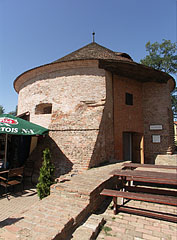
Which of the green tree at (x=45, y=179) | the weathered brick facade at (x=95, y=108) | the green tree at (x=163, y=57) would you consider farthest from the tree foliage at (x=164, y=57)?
the green tree at (x=45, y=179)

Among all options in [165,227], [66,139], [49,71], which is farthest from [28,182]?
[165,227]

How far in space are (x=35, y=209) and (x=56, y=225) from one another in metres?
0.69

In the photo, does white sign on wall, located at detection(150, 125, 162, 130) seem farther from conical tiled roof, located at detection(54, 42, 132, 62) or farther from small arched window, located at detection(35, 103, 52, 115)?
small arched window, located at detection(35, 103, 52, 115)

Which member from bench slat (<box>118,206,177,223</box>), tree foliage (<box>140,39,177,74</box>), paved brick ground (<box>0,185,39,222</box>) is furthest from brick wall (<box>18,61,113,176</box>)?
tree foliage (<box>140,39,177,74</box>)

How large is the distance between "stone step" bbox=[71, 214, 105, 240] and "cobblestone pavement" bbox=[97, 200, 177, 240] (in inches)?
4.5

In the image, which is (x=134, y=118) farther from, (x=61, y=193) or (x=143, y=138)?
(x=61, y=193)

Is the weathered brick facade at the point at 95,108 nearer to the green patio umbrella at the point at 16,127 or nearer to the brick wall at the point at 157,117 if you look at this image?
the brick wall at the point at 157,117

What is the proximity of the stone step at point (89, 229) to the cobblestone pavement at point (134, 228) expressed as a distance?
115 millimetres

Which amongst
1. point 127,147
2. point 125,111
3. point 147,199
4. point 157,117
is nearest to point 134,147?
point 127,147

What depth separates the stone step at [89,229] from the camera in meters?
2.48

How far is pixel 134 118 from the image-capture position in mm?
9336

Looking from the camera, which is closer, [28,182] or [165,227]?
[165,227]

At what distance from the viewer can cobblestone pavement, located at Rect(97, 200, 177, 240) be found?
2.80m

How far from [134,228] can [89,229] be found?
99 centimetres
